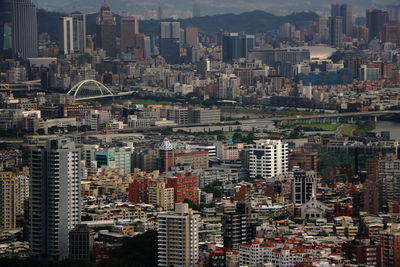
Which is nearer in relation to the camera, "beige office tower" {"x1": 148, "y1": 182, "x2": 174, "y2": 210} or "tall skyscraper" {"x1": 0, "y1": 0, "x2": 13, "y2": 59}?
"beige office tower" {"x1": 148, "y1": 182, "x2": 174, "y2": 210}

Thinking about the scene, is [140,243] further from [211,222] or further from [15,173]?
[15,173]

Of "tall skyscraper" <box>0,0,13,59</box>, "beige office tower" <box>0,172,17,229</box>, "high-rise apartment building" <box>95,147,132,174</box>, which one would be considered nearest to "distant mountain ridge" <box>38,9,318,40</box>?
"tall skyscraper" <box>0,0,13,59</box>

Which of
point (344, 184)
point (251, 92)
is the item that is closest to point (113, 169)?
point (344, 184)

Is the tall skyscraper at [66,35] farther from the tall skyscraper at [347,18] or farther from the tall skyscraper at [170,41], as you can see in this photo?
the tall skyscraper at [347,18]

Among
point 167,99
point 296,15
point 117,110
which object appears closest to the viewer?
point 117,110

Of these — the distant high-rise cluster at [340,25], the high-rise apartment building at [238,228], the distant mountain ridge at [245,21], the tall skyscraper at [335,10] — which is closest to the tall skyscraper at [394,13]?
the distant high-rise cluster at [340,25]

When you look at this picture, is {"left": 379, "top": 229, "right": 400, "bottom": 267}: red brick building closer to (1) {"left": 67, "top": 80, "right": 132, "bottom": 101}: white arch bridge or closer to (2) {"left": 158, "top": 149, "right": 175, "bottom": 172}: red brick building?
(2) {"left": 158, "top": 149, "right": 175, "bottom": 172}: red brick building
